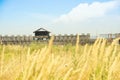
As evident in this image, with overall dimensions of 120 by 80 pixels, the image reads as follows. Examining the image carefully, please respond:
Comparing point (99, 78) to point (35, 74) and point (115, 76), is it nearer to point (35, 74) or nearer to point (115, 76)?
point (115, 76)

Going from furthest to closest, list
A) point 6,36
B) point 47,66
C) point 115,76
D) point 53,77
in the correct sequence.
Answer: point 6,36 < point 115,76 < point 53,77 < point 47,66

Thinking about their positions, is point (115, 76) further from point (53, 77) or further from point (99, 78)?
point (53, 77)

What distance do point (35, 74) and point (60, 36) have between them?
35132mm

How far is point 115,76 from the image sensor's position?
3.23m

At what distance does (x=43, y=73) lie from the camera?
1.81 m

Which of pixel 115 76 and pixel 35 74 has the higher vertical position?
pixel 35 74

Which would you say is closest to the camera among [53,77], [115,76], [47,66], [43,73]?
[43,73]

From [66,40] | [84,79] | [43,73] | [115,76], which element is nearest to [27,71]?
[43,73]

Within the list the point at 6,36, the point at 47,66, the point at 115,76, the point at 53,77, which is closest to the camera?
the point at 47,66

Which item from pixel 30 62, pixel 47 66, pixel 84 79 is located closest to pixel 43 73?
pixel 47 66

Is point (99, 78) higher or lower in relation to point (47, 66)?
lower

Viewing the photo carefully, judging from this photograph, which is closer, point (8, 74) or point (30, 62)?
point (30, 62)

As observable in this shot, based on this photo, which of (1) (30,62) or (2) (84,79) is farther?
(2) (84,79)

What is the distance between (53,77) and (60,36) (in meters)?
35.0
